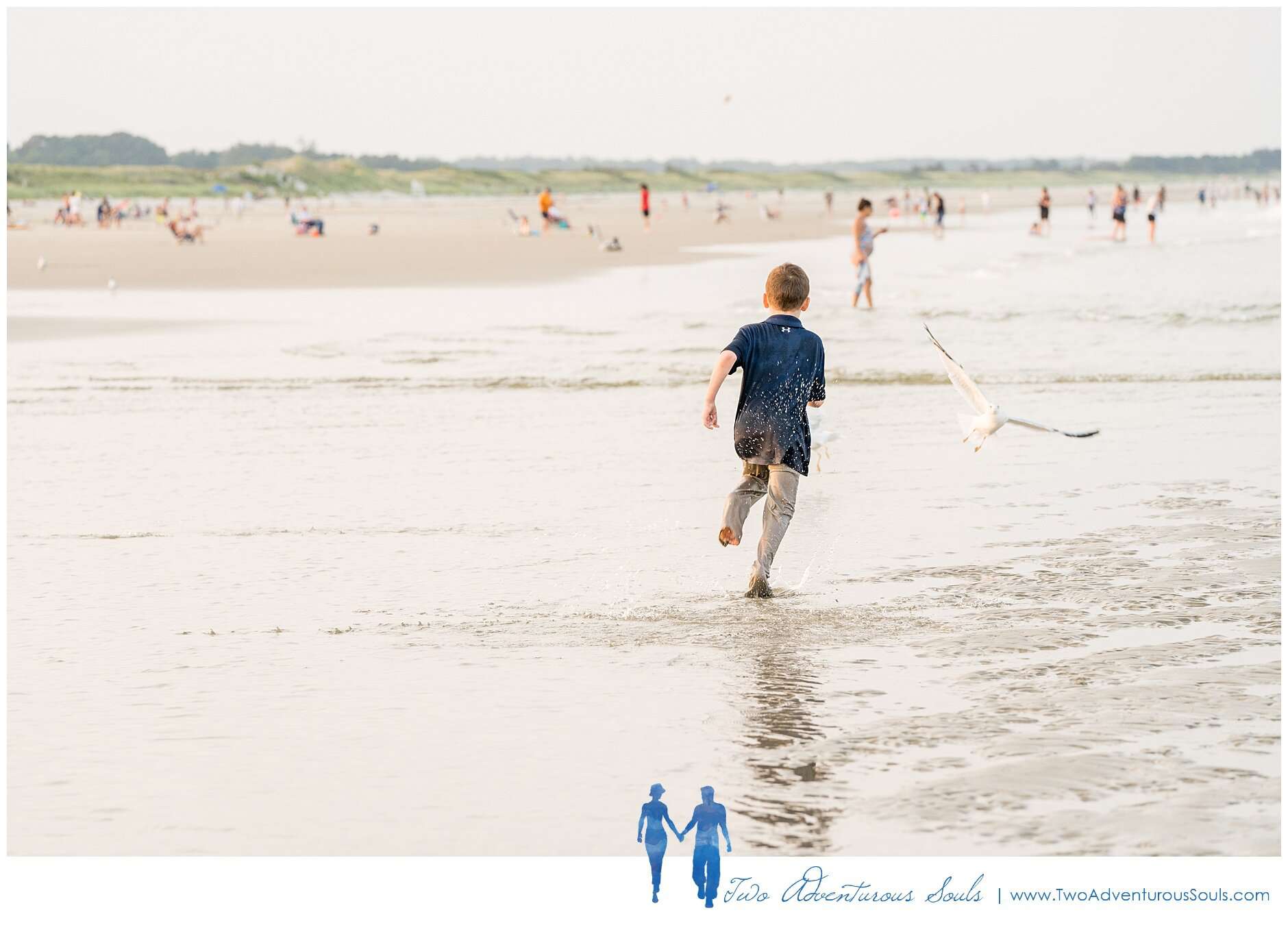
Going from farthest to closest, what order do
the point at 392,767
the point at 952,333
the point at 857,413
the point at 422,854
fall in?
the point at 952,333 → the point at 857,413 → the point at 392,767 → the point at 422,854

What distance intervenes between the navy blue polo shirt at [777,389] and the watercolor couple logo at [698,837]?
2970 mm

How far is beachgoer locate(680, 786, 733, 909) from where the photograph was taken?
473 centimetres

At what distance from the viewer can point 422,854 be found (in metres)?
4.83

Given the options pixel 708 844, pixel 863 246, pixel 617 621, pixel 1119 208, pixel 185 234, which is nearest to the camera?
pixel 708 844

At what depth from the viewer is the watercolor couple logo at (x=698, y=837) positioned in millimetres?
4742

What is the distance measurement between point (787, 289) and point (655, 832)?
11.2 ft

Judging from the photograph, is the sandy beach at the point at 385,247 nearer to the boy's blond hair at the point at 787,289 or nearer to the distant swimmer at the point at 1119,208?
the distant swimmer at the point at 1119,208

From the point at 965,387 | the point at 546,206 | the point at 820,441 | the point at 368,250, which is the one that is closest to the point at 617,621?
the point at 965,387

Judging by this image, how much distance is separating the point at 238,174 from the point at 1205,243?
4665 inches

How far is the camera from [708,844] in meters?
4.81

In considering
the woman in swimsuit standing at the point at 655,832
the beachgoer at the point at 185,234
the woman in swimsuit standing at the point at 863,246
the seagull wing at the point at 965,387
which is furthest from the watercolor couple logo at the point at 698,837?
the beachgoer at the point at 185,234

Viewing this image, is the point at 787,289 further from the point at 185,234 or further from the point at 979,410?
the point at 185,234

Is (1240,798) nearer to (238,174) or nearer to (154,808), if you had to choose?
(154,808)

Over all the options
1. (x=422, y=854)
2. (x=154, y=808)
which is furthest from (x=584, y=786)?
(x=154, y=808)
